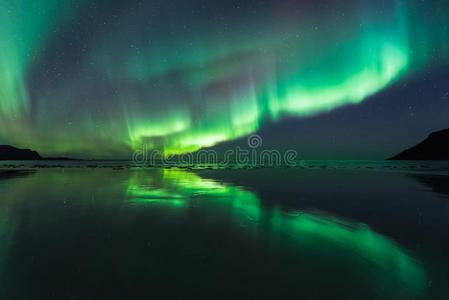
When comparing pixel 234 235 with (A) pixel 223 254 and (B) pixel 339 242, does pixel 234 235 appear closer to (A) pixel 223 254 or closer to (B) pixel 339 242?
(A) pixel 223 254

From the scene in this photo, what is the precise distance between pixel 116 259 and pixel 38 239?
3770mm

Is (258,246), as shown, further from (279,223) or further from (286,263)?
(279,223)

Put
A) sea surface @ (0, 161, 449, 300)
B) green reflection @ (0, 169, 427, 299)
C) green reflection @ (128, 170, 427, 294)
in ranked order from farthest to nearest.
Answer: green reflection @ (0, 169, 427, 299)
green reflection @ (128, 170, 427, 294)
sea surface @ (0, 161, 449, 300)

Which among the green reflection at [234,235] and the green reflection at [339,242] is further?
the green reflection at [234,235]

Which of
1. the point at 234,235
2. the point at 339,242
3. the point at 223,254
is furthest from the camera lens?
the point at 234,235

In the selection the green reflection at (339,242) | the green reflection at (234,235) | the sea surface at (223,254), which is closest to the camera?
the sea surface at (223,254)

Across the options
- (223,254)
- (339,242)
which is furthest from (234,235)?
(339,242)

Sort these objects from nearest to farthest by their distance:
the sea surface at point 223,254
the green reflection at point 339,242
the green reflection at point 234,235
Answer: the sea surface at point 223,254, the green reflection at point 339,242, the green reflection at point 234,235

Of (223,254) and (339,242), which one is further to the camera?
(339,242)

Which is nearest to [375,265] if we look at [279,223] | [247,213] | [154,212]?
[279,223]

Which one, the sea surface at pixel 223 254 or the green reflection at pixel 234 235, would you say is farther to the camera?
the green reflection at pixel 234 235

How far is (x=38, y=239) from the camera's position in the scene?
8.56m

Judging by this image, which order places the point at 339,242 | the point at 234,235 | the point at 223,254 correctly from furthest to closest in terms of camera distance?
the point at 234,235 < the point at 339,242 < the point at 223,254

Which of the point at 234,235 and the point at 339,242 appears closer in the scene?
the point at 339,242
